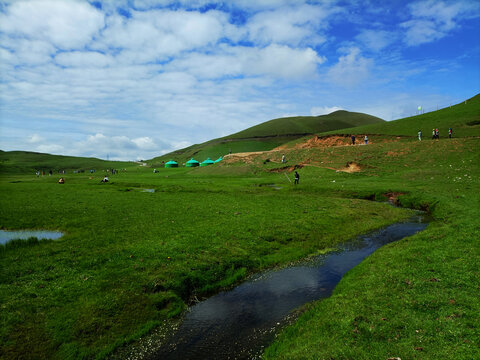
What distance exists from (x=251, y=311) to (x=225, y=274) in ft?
13.0

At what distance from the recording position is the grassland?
9.77 metres

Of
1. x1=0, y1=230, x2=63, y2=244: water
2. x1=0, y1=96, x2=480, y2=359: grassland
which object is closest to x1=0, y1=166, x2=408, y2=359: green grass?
x1=0, y1=96, x2=480, y2=359: grassland

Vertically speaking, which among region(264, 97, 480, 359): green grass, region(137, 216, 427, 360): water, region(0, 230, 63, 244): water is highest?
region(0, 230, 63, 244): water

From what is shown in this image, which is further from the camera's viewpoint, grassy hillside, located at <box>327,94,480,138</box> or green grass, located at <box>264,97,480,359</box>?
grassy hillside, located at <box>327,94,480,138</box>

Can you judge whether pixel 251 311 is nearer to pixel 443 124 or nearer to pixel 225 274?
pixel 225 274

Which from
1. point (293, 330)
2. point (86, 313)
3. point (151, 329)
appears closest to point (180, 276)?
point (151, 329)

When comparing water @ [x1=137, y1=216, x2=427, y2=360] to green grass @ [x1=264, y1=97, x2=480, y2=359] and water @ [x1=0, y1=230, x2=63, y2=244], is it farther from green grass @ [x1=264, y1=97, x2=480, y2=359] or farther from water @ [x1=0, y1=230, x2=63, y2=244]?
water @ [x1=0, y1=230, x2=63, y2=244]

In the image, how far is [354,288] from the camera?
43.3 ft

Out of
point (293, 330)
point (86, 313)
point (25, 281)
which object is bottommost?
point (293, 330)

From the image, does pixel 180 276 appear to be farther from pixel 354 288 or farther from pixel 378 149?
pixel 378 149

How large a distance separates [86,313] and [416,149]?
249ft

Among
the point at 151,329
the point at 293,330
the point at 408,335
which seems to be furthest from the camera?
the point at 151,329

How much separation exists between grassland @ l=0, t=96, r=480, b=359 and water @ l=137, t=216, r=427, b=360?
3.31 ft

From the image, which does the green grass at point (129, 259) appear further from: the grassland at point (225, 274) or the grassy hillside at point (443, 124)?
the grassy hillside at point (443, 124)
